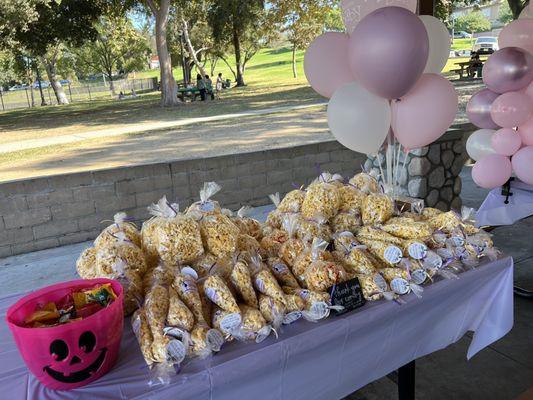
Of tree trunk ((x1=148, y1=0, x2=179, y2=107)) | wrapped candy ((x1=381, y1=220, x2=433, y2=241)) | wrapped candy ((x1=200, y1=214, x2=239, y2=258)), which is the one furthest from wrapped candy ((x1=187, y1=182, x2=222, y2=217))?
tree trunk ((x1=148, y1=0, x2=179, y2=107))

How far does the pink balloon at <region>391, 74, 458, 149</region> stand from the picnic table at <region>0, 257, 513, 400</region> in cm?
77

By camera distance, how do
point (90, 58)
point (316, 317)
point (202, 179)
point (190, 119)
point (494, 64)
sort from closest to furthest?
point (316, 317), point (494, 64), point (202, 179), point (190, 119), point (90, 58)

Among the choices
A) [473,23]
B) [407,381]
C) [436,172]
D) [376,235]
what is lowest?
[407,381]

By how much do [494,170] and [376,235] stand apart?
6.24ft

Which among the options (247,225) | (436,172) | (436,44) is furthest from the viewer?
(436,172)

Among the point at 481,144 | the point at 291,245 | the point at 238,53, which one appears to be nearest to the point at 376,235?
the point at 291,245

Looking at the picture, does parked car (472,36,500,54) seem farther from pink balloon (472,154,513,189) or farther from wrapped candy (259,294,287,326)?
wrapped candy (259,294,287,326)

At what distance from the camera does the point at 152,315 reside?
4.24 feet

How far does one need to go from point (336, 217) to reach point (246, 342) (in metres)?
0.77

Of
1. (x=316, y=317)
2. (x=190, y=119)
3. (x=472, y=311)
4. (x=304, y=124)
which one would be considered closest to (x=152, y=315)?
(x=316, y=317)

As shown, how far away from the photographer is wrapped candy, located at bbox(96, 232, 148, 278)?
1.46 m

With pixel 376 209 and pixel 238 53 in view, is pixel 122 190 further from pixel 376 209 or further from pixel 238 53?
pixel 238 53

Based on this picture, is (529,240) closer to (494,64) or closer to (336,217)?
(494,64)

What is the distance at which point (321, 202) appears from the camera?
6.02 feet
